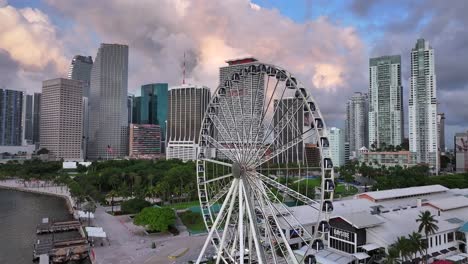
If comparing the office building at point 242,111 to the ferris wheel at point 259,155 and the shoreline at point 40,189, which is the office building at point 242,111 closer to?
the ferris wheel at point 259,155

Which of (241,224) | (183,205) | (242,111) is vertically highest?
(242,111)

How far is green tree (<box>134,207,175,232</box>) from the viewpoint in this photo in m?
55.6

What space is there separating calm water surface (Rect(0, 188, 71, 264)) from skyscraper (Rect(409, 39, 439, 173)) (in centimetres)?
14994

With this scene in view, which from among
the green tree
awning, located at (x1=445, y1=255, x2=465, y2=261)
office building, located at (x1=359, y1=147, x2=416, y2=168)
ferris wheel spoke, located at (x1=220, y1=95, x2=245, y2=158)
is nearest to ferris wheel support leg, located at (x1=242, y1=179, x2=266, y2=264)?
ferris wheel spoke, located at (x1=220, y1=95, x2=245, y2=158)

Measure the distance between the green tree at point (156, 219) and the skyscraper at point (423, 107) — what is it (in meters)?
147

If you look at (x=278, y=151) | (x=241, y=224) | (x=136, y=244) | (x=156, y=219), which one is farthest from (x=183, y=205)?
(x=241, y=224)

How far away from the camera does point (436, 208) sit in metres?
55.3

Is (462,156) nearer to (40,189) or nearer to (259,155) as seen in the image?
(40,189)

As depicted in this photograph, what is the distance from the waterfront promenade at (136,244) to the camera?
45.0 metres

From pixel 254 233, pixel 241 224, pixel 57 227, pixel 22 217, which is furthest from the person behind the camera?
pixel 22 217

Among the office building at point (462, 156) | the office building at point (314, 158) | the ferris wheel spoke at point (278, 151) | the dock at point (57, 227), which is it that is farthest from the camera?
the office building at point (462, 156)

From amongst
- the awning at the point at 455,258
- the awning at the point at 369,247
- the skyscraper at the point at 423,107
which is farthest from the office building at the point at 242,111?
the skyscraper at the point at 423,107

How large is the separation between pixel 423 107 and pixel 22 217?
164m

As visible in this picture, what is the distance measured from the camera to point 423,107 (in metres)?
174
